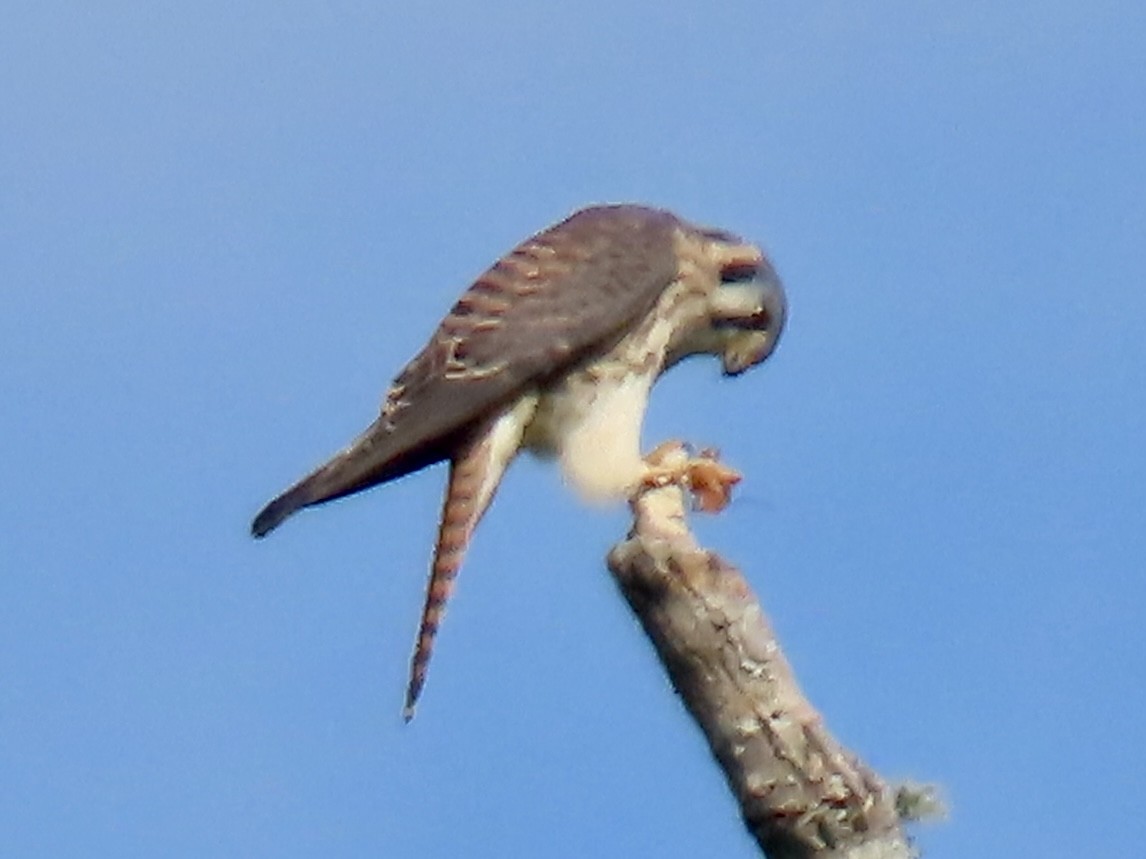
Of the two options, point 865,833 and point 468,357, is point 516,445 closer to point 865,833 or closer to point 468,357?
point 468,357

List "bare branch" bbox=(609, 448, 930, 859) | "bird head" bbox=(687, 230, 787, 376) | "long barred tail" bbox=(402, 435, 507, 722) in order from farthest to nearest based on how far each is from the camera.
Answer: "bird head" bbox=(687, 230, 787, 376)
"long barred tail" bbox=(402, 435, 507, 722)
"bare branch" bbox=(609, 448, 930, 859)

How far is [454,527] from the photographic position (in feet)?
18.3

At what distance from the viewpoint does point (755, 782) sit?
3465 millimetres

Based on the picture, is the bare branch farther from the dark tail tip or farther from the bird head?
the bird head

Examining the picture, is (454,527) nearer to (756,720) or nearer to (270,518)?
(270,518)

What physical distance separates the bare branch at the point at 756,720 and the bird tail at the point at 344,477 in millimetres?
1579

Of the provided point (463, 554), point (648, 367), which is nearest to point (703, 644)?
point (463, 554)

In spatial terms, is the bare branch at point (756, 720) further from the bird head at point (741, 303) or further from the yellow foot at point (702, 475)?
the bird head at point (741, 303)

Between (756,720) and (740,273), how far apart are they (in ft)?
11.8

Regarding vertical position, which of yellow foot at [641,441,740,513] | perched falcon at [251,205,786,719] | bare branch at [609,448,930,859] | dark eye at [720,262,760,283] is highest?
dark eye at [720,262,760,283]

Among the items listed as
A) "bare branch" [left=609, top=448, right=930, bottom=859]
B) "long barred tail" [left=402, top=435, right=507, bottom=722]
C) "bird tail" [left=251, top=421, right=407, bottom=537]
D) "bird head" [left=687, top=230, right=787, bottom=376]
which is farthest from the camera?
"bird head" [left=687, top=230, right=787, bottom=376]

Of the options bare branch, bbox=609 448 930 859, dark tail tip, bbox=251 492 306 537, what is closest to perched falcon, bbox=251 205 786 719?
dark tail tip, bbox=251 492 306 537

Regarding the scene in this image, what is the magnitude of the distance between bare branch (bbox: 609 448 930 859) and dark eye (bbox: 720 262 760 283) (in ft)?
9.70

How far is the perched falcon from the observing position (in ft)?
18.7
